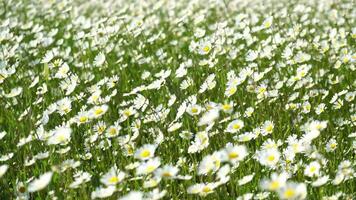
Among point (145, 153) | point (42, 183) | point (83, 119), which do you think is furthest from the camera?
point (83, 119)

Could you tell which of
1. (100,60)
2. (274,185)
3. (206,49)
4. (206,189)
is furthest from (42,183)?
(206,49)

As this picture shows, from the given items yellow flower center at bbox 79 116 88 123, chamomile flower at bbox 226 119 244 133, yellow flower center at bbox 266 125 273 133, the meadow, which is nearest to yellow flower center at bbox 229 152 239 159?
the meadow

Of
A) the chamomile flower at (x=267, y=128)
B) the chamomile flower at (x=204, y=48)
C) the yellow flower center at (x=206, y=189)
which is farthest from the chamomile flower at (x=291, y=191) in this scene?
the chamomile flower at (x=204, y=48)

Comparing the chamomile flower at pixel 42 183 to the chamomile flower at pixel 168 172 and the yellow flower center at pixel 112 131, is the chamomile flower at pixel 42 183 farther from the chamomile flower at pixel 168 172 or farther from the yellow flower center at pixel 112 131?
the yellow flower center at pixel 112 131

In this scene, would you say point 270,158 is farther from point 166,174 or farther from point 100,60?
point 100,60

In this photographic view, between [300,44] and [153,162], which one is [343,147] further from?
[300,44]

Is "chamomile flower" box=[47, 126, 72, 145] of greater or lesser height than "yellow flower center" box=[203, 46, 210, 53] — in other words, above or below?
below

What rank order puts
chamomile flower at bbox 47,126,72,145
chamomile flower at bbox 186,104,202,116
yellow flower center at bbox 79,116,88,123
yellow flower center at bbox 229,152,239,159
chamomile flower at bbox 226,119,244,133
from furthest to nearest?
yellow flower center at bbox 79,116,88,123
chamomile flower at bbox 186,104,202,116
chamomile flower at bbox 226,119,244,133
chamomile flower at bbox 47,126,72,145
yellow flower center at bbox 229,152,239,159

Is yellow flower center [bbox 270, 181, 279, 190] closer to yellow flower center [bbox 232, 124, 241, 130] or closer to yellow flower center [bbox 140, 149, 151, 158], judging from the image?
yellow flower center [bbox 140, 149, 151, 158]
